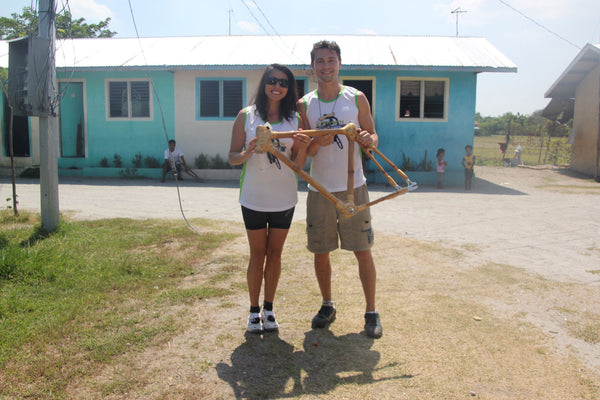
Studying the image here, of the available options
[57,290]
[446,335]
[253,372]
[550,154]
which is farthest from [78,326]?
[550,154]

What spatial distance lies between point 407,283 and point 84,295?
9.10 ft

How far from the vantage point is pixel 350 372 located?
279 centimetres

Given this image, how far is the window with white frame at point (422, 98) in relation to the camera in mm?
13570

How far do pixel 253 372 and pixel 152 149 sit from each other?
1252 cm

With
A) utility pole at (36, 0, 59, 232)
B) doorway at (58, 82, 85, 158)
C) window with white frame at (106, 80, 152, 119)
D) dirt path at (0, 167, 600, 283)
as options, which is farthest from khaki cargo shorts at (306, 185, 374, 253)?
doorway at (58, 82, 85, 158)

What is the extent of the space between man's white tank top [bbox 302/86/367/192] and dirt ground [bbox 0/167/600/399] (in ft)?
3.47

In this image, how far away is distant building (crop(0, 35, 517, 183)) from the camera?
1331cm

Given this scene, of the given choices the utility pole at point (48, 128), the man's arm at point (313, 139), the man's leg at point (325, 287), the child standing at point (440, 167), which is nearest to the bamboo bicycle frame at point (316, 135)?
the man's arm at point (313, 139)

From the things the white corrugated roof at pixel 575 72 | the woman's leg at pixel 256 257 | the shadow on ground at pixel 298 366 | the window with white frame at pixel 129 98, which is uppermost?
the white corrugated roof at pixel 575 72

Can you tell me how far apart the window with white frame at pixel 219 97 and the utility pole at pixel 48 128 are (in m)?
8.03

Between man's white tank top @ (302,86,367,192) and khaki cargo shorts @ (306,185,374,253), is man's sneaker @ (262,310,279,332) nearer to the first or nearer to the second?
khaki cargo shorts @ (306,185,374,253)

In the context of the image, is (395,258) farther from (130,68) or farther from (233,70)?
(130,68)

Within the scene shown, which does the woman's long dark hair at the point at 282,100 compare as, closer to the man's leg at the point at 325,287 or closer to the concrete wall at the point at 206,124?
the man's leg at the point at 325,287

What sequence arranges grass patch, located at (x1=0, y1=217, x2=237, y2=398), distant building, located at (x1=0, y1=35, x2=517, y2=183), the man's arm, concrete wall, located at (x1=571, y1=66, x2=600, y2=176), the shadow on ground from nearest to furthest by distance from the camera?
the shadow on ground
grass patch, located at (x1=0, y1=217, x2=237, y2=398)
the man's arm
distant building, located at (x1=0, y1=35, x2=517, y2=183)
concrete wall, located at (x1=571, y1=66, x2=600, y2=176)
